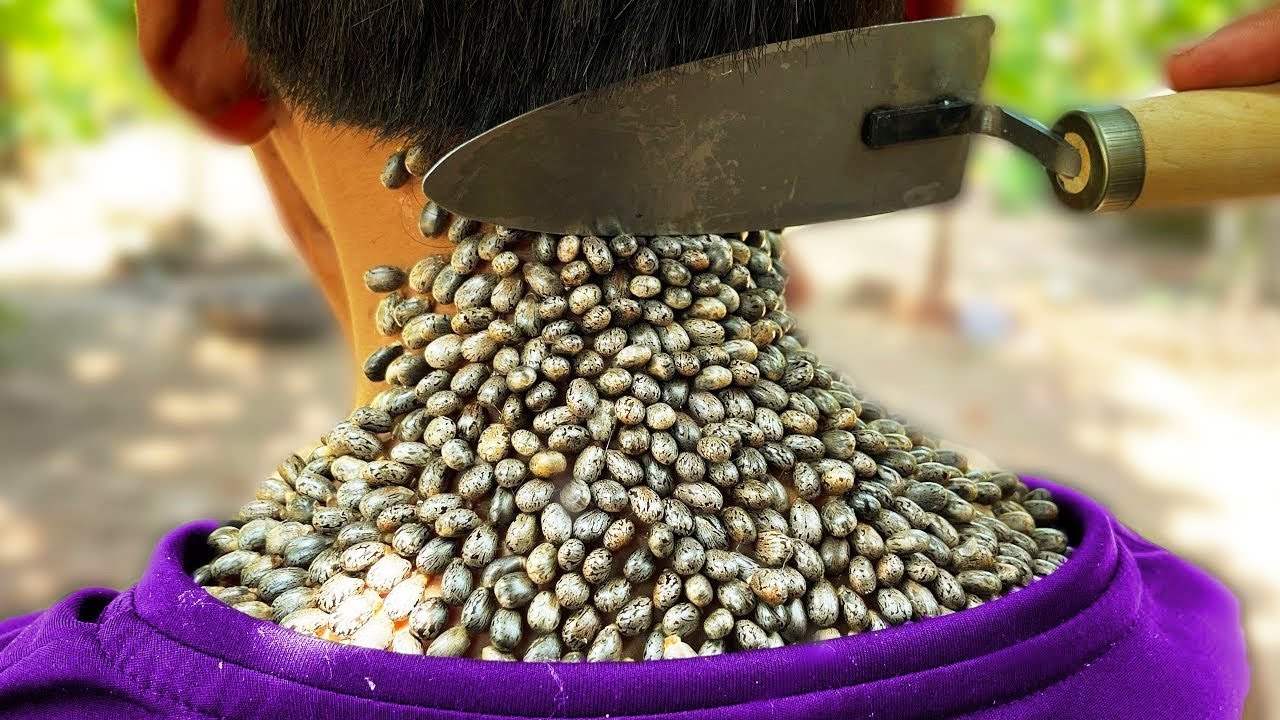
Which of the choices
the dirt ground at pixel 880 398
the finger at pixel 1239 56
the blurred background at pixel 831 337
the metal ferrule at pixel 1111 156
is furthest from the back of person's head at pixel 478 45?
the dirt ground at pixel 880 398

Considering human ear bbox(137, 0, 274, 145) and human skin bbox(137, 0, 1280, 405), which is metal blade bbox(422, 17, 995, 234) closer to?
human skin bbox(137, 0, 1280, 405)

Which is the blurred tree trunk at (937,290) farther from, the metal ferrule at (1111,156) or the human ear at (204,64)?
the human ear at (204,64)

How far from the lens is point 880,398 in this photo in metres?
4.83

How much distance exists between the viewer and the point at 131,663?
0.72 m

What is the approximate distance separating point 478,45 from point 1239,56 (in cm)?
60

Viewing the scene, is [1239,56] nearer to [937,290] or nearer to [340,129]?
[340,129]

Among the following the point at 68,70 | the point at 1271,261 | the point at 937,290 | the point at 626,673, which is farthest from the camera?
the point at 1271,261

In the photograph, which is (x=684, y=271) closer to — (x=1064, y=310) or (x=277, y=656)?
(x=277, y=656)

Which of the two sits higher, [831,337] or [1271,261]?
[1271,261]

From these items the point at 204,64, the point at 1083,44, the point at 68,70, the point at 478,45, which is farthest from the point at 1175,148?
the point at 68,70

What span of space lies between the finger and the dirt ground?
81.7 inches

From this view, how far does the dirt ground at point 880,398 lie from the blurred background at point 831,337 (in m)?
0.01

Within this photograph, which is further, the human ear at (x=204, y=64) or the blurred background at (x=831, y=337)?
the blurred background at (x=831, y=337)

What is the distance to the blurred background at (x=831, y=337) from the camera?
3.73m
